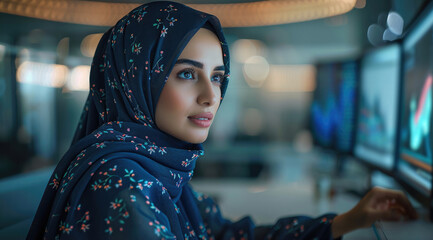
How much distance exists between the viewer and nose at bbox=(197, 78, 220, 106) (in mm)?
630

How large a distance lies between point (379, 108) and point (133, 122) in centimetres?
107

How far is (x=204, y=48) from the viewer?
2.10 feet

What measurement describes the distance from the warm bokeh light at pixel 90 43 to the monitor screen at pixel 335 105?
124 centimetres

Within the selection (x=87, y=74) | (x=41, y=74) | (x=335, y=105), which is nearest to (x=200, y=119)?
(x=87, y=74)

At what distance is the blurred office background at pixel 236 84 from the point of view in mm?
837

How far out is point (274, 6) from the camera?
901 millimetres

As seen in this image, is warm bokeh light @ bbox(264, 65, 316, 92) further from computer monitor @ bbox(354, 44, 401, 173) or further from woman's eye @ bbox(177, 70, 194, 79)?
woman's eye @ bbox(177, 70, 194, 79)

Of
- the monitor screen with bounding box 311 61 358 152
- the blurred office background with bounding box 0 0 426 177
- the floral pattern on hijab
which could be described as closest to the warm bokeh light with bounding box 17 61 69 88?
the blurred office background with bounding box 0 0 426 177

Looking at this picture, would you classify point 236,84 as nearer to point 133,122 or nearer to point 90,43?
point 90,43

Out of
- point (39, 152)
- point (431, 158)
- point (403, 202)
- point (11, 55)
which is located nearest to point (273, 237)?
point (403, 202)

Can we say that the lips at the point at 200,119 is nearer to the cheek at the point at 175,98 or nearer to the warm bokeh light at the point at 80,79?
the cheek at the point at 175,98

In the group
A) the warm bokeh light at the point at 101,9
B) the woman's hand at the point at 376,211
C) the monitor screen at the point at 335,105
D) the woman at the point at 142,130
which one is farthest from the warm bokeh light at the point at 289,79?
the woman at the point at 142,130

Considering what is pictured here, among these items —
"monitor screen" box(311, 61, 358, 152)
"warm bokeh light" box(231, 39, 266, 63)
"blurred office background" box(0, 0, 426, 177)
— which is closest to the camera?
"blurred office background" box(0, 0, 426, 177)

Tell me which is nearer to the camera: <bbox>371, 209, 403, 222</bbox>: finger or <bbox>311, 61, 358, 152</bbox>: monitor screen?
<bbox>371, 209, 403, 222</bbox>: finger
